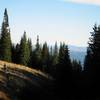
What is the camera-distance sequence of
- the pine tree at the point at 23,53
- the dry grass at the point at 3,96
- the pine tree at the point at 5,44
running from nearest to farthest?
the dry grass at the point at 3,96
the pine tree at the point at 5,44
the pine tree at the point at 23,53

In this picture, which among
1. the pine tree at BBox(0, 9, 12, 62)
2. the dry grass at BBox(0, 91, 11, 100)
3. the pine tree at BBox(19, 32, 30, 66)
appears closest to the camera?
the dry grass at BBox(0, 91, 11, 100)

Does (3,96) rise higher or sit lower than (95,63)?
lower

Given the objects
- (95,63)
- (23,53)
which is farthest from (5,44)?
(95,63)

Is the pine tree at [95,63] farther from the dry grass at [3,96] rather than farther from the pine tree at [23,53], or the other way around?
the pine tree at [23,53]

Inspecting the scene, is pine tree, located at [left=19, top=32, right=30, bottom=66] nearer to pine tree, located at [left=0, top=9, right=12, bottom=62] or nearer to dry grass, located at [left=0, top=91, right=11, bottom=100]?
pine tree, located at [left=0, top=9, right=12, bottom=62]

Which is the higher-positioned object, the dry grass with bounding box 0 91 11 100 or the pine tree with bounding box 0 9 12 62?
the pine tree with bounding box 0 9 12 62

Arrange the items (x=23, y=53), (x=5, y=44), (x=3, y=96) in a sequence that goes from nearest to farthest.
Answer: (x=3, y=96)
(x=5, y=44)
(x=23, y=53)

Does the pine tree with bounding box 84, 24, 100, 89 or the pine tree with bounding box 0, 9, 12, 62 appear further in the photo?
the pine tree with bounding box 0, 9, 12, 62

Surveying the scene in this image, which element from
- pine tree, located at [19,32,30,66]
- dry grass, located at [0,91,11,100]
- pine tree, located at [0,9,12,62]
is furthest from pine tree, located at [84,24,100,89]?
pine tree, located at [19,32,30,66]

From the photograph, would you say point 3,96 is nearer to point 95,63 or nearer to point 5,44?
point 95,63

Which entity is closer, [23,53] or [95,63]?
[95,63]

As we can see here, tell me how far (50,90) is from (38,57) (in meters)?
53.1

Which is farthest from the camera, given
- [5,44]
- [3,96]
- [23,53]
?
[23,53]

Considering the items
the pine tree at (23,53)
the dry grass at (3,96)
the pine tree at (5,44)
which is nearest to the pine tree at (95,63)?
the dry grass at (3,96)
